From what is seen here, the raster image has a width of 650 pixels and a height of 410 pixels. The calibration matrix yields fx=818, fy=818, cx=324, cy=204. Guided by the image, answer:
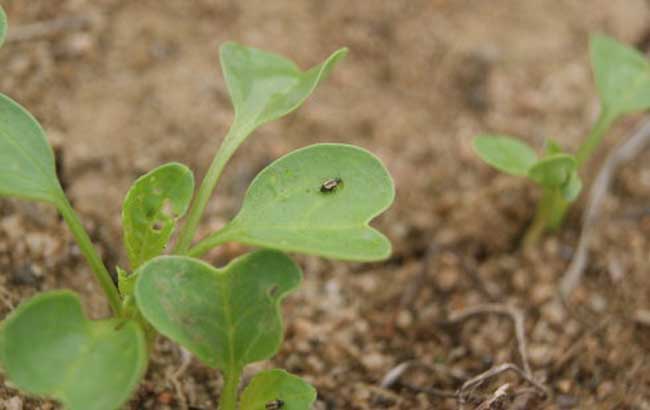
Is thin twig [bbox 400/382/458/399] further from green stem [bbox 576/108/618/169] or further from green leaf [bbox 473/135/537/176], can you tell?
green stem [bbox 576/108/618/169]

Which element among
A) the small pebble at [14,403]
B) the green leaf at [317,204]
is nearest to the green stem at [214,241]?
the green leaf at [317,204]

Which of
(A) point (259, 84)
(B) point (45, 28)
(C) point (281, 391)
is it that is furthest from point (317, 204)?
(B) point (45, 28)

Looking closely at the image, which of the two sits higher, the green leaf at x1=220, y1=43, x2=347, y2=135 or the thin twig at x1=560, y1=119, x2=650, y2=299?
the green leaf at x1=220, y1=43, x2=347, y2=135

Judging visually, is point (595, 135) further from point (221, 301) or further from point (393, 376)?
point (221, 301)

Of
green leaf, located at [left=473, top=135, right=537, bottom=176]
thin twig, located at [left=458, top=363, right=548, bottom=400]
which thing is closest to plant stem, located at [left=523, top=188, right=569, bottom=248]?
green leaf, located at [left=473, top=135, right=537, bottom=176]

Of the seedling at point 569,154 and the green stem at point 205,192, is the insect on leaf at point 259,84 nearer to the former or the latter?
the green stem at point 205,192
